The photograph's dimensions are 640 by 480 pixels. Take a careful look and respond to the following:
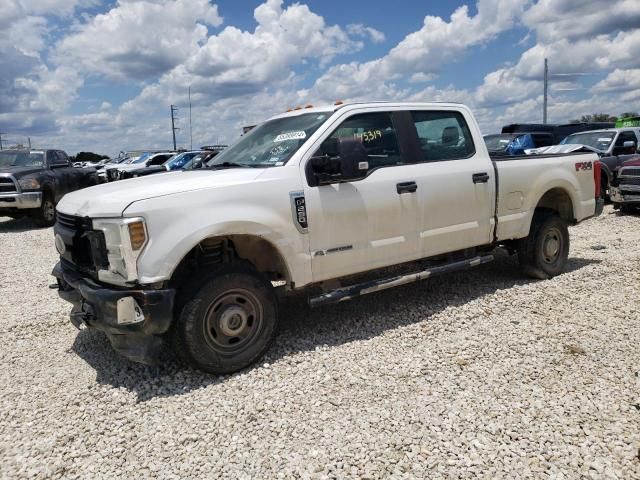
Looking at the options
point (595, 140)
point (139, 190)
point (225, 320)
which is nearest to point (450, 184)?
point (225, 320)

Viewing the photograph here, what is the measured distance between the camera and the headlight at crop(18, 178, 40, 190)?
12195 mm

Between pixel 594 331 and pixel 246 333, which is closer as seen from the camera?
pixel 246 333

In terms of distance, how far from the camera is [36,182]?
1238 centimetres

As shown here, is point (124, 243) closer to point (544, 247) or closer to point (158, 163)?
point (544, 247)

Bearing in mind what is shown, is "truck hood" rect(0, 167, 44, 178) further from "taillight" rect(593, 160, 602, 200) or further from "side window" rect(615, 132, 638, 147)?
"side window" rect(615, 132, 638, 147)

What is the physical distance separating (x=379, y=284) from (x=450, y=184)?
1.22m

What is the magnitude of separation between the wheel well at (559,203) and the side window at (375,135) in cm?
240

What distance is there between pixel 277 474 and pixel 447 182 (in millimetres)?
3157

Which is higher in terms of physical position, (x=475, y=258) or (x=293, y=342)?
(x=475, y=258)

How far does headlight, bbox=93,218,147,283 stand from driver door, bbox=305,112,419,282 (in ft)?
4.27

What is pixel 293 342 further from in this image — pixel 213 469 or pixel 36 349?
pixel 36 349

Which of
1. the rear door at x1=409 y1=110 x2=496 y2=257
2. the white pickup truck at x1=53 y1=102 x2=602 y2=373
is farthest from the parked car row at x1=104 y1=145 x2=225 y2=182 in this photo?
the white pickup truck at x1=53 y1=102 x2=602 y2=373

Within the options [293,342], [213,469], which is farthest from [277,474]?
[293,342]

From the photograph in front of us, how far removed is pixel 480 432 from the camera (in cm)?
302
